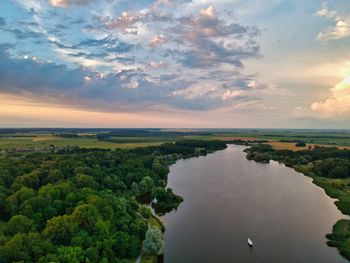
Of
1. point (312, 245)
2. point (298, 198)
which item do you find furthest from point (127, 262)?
point (298, 198)

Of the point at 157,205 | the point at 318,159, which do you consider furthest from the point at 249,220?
the point at 318,159

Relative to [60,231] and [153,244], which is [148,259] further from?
[60,231]

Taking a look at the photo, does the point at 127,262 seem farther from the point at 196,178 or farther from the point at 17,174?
the point at 196,178

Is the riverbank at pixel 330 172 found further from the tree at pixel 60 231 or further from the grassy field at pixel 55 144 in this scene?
the grassy field at pixel 55 144

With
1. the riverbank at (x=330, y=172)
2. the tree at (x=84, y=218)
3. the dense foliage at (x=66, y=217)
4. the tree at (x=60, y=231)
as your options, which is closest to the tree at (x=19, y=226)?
the dense foliage at (x=66, y=217)

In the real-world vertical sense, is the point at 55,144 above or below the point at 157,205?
above
